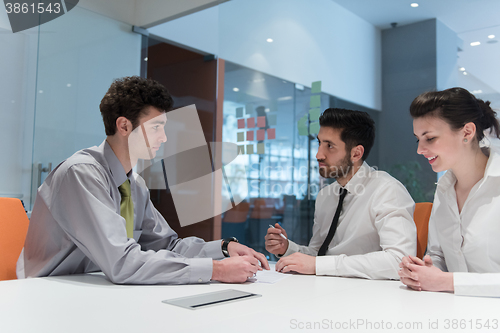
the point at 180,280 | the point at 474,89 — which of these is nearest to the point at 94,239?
the point at 180,280

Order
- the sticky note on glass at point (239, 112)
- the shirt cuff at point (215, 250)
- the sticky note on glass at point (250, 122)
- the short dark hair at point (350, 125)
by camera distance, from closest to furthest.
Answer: the shirt cuff at point (215, 250), the short dark hair at point (350, 125), the sticky note on glass at point (250, 122), the sticky note on glass at point (239, 112)

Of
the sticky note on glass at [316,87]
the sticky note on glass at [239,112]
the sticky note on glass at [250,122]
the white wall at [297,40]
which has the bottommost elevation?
the sticky note on glass at [250,122]

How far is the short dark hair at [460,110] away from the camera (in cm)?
157

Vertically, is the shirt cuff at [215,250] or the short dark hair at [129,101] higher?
the short dark hair at [129,101]

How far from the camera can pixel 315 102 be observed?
11.3 ft

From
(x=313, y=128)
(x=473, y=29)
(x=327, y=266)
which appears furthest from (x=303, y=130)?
(x=327, y=266)

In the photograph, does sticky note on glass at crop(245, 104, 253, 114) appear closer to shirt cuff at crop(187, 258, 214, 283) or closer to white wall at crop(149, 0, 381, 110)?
white wall at crop(149, 0, 381, 110)

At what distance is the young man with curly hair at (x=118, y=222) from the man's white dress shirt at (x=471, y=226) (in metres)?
0.72

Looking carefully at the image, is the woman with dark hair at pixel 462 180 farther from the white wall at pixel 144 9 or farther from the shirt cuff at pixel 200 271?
the white wall at pixel 144 9

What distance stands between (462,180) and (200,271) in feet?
3.56

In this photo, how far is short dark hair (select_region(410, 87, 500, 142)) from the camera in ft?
5.14

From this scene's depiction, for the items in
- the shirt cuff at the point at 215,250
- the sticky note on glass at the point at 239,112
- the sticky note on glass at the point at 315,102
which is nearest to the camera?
the shirt cuff at the point at 215,250

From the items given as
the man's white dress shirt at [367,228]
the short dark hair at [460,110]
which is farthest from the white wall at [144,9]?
the short dark hair at [460,110]

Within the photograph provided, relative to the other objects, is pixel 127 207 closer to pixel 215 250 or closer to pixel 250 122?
pixel 215 250
